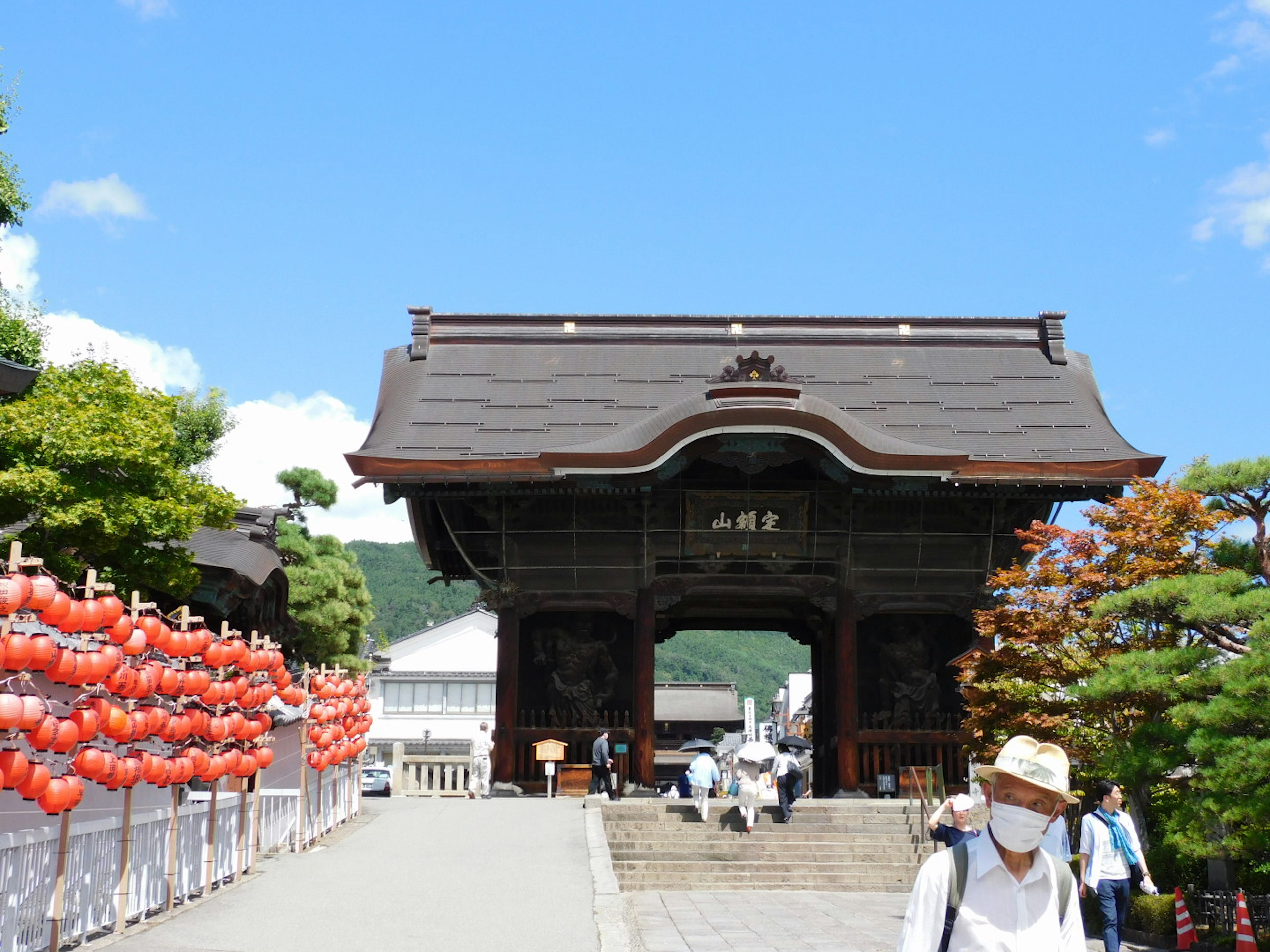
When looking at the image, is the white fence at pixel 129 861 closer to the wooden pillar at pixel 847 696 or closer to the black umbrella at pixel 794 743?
the black umbrella at pixel 794 743

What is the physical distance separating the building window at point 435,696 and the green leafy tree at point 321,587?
21.8 meters

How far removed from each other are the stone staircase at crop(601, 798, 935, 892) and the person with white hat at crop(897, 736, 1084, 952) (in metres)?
10.6

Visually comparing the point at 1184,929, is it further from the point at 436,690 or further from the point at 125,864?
the point at 436,690

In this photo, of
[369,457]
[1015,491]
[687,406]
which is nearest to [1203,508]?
[1015,491]

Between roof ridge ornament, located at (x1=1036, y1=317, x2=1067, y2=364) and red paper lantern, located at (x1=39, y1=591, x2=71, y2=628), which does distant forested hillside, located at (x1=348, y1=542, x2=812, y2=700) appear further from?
red paper lantern, located at (x1=39, y1=591, x2=71, y2=628)

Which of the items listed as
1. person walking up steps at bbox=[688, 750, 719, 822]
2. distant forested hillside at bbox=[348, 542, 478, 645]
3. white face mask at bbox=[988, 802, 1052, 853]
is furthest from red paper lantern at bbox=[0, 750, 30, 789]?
distant forested hillside at bbox=[348, 542, 478, 645]

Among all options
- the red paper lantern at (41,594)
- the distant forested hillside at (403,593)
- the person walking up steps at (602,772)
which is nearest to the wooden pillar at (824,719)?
the person walking up steps at (602,772)

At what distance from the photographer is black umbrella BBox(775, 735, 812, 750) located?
18516 mm

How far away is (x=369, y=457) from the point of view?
19391 mm

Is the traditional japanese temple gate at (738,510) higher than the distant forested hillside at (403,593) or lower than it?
lower

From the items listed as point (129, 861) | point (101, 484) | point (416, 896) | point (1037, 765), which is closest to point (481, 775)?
point (101, 484)

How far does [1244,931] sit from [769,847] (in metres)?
6.45

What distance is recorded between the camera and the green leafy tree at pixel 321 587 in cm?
3097

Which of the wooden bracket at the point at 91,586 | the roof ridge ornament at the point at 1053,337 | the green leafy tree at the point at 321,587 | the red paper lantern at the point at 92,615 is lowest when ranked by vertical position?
the red paper lantern at the point at 92,615
